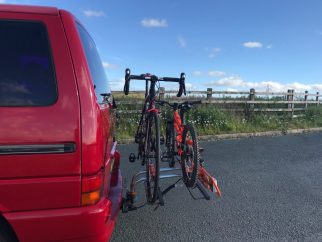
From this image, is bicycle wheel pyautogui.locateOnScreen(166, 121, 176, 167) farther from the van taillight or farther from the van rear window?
the van rear window

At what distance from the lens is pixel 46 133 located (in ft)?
6.12

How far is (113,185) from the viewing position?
285 cm

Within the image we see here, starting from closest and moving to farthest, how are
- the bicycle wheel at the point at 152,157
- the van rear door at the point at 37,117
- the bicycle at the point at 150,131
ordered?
the van rear door at the point at 37,117 < the bicycle wheel at the point at 152,157 < the bicycle at the point at 150,131

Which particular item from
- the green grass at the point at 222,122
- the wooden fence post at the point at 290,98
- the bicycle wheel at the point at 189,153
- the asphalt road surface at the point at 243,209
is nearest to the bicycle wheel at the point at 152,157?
the bicycle wheel at the point at 189,153

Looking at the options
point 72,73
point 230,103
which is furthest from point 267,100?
point 72,73

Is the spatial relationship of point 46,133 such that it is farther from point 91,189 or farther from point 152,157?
point 152,157

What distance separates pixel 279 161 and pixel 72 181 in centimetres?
557

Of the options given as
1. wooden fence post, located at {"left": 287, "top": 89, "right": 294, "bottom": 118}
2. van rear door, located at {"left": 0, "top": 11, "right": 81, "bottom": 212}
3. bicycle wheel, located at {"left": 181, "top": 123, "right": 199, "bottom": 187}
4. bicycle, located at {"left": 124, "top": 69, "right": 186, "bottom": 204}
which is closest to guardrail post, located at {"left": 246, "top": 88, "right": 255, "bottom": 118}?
wooden fence post, located at {"left": 287, "top": 89, "right": 294, "bottom": 118}

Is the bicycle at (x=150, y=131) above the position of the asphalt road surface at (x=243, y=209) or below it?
above

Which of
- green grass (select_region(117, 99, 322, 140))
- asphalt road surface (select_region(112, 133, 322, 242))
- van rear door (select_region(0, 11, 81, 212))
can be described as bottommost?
asphalt road surface (select_region(112, 133, 322, 242))

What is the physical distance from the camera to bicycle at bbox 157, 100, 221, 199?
125 inches

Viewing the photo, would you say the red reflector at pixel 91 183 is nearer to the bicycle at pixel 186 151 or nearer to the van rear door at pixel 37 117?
the van rear door at pixel 37 117

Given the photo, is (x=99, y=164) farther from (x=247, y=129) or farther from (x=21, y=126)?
(x=247, y=129)

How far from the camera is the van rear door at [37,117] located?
1.84 meters
